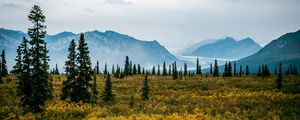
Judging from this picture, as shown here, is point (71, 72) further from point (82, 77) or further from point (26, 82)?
point (26, 82)

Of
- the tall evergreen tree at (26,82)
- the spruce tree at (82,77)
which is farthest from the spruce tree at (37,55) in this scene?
the spruce tree at (82,77)

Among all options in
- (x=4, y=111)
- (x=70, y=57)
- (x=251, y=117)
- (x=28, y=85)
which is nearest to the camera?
(x=251, y=117)

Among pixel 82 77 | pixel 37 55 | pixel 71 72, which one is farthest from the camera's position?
pixel 71 72

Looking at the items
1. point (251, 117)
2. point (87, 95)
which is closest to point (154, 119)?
point (251, 117)

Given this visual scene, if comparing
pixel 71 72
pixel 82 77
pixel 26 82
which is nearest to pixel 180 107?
pixel 82 77

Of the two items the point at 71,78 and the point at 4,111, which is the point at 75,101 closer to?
the point at 71,78

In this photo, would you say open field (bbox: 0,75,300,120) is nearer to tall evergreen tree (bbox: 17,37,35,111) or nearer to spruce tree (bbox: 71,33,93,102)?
tall evergreen tree (bbox: 17,37,35,111)

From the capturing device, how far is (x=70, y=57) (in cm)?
4525

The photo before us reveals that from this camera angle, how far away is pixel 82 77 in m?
43.2

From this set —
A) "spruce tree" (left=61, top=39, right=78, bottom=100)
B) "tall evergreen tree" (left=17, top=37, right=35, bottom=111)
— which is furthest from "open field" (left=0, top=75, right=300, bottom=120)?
"spruce tree" (left=61, top=39, right=78, bottom=100)

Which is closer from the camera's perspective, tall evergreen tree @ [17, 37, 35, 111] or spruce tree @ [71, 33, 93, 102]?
tall evergreen tree @ [17, 37, 35, 111]

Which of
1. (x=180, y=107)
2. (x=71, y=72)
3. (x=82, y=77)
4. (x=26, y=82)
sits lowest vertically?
(x=180, y=107)

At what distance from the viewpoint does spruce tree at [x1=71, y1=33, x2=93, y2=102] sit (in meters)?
42.7

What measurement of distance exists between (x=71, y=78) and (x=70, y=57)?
3.00 metres
